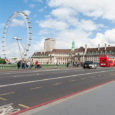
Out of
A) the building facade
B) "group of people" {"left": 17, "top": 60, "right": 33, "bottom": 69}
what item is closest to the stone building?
the building facade

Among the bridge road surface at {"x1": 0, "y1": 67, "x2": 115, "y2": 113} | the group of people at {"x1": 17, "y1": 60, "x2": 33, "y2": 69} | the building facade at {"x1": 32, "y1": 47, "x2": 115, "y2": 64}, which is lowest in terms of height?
the bridge road surface at {"x1": 0, "y1": 67, "x2": 115, "y2": 113}

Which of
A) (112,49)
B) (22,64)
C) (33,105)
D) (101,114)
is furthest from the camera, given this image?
(112,49)

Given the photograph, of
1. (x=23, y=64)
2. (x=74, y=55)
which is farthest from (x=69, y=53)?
(x=23, y=64)

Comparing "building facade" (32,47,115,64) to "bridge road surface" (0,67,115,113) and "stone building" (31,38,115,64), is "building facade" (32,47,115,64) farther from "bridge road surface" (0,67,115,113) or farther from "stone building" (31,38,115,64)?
"bridge road surface" (0,67,115,113)

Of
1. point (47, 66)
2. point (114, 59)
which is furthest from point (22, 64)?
point (114, 59)

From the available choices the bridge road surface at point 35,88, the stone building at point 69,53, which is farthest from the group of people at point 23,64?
the stone building at point 69,53

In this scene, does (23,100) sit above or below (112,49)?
below

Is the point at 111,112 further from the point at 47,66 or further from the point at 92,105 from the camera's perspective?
the point at 47,66

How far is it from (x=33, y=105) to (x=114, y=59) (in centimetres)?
5424

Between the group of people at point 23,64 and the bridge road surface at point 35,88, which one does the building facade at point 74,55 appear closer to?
the group of people at point 23,64

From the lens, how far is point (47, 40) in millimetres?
161375

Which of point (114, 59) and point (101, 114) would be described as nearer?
point (101, 114)

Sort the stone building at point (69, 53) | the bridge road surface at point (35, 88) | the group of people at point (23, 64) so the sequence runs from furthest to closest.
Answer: the stone building at point (69, 53)
the group of people at point (23, 64)
the bridge road surface at point (35, 88)

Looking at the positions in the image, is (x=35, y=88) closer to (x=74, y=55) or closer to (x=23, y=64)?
(x=23, y=64)
